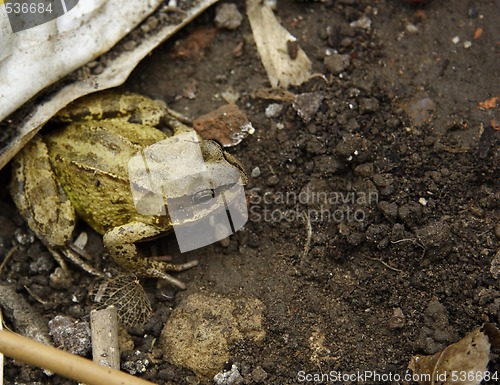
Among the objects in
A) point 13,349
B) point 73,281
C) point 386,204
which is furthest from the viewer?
point 73,281

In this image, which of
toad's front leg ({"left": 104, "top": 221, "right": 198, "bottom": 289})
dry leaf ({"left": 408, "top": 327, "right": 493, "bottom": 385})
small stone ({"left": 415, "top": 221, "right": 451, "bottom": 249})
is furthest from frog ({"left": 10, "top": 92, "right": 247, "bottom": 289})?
dry leaf ({"left": 408, "top": 327, "right": 493, "bottom": 385})

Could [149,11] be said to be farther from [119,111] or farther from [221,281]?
[221,281]

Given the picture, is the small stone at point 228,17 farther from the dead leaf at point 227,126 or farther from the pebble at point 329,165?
the pebble at point 329,165

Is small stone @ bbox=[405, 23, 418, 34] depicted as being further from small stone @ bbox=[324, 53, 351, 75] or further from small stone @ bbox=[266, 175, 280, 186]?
small stone @ bbox=[266, 175, 280, 186]

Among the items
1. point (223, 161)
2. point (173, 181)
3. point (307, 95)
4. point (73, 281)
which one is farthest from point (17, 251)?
point (307, 95)
